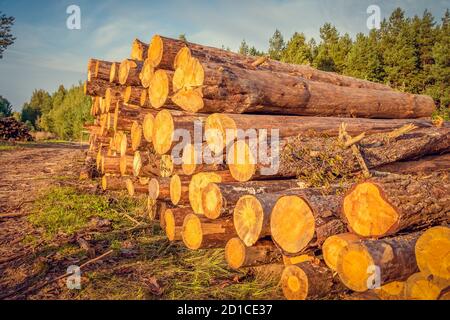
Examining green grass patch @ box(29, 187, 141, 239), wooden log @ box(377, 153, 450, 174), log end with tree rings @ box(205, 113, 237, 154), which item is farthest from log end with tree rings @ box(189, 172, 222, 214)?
wooden log @ box(377, 153, 450, 174)

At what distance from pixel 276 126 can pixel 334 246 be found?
5.95 ft

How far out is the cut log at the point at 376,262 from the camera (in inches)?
97.4

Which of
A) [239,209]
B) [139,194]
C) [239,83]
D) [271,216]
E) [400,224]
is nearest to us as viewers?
[400,224]

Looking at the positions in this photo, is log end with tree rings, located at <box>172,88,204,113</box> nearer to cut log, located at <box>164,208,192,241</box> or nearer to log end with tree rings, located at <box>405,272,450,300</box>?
cut log, located at <box>164,208,192,241</box>

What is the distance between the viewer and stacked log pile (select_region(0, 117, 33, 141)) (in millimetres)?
22609

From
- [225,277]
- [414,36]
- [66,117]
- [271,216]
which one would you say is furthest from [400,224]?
[66,117]

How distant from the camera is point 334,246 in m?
2.82

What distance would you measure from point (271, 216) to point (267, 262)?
678 mm

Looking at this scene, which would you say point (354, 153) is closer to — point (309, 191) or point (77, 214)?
point (309, 191)

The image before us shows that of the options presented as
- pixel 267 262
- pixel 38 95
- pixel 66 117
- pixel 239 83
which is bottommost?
pixel 267 262

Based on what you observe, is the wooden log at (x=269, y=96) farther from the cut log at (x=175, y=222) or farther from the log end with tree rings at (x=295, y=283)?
the log end with tree rings at (x=295, y=283)

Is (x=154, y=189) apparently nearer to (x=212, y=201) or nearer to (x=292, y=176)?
(x=212, y=201)

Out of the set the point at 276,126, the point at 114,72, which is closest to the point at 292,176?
the point at 276,126

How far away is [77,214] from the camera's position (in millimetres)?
5727
